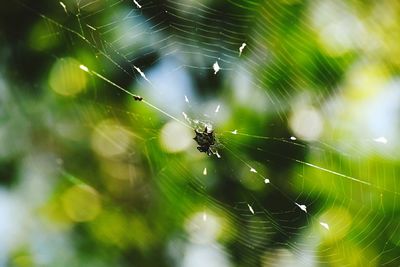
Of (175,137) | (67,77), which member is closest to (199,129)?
(175,137)

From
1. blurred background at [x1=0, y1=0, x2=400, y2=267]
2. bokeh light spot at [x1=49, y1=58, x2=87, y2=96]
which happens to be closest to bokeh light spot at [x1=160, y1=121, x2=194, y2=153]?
blurred background at [x1=0, y1=0, x2=400, y2=267]

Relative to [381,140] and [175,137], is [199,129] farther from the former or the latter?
[381,140]

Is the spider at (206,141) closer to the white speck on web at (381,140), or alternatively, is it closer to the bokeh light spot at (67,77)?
the bokeh light spot at (67,77)

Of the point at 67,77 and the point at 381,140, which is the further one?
the point at 67,77

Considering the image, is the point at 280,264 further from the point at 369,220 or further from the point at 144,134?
the point at 144,134

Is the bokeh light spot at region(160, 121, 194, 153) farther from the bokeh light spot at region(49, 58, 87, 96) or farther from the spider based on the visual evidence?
the bokeh light spot at region(49, 58, 87, 96)

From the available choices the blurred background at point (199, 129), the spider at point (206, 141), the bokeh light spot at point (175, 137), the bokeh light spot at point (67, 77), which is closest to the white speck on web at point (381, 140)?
the blurred background at point (199, 129)
